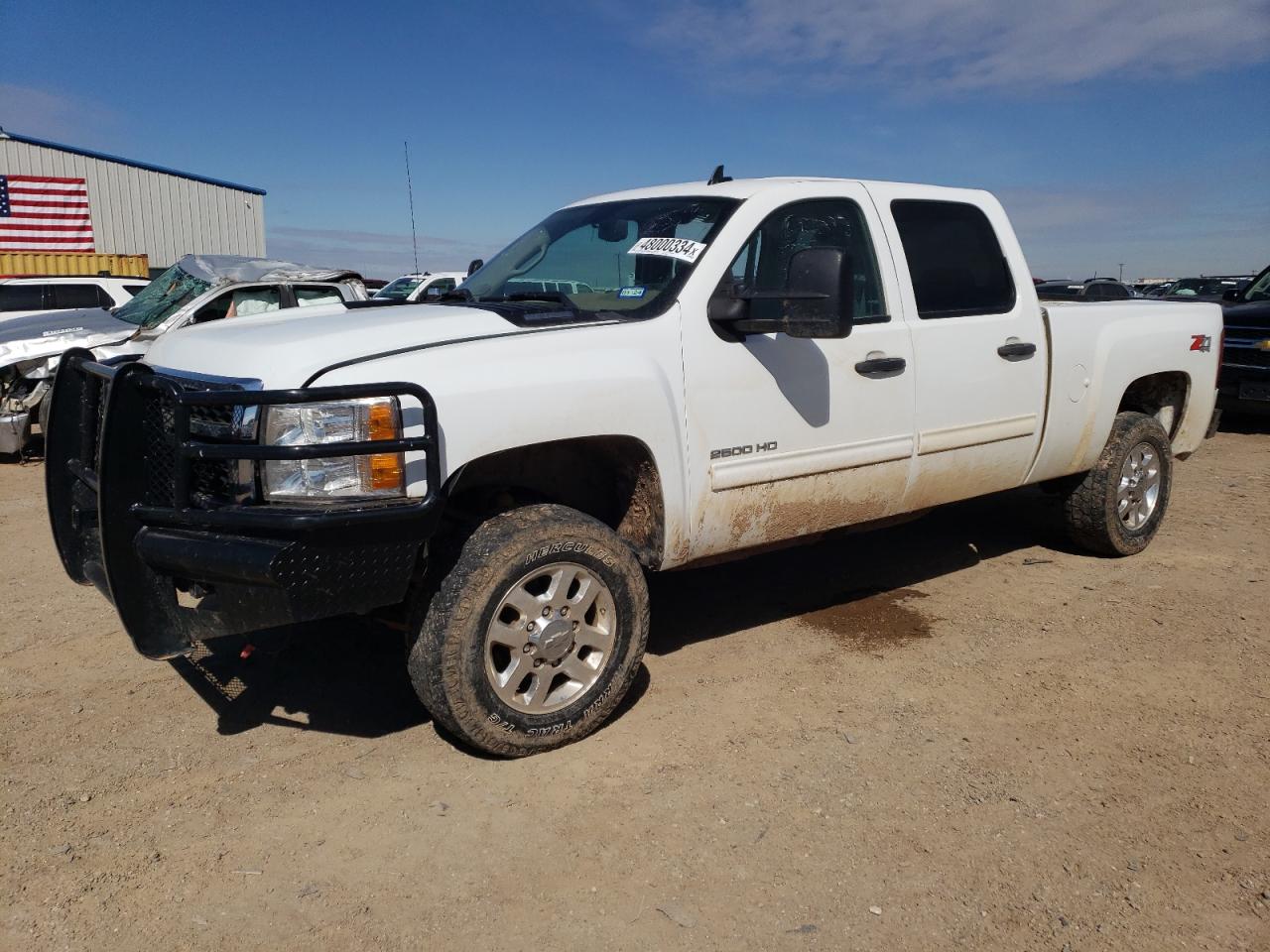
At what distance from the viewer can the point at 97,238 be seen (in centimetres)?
2578

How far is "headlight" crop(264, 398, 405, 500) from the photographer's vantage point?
9.78 feet

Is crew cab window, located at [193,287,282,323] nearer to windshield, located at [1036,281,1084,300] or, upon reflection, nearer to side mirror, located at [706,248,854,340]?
windshield, located at [1036,281,1084,300]

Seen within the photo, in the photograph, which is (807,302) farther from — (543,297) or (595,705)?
(595,705)

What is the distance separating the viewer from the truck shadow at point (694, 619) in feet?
12.7

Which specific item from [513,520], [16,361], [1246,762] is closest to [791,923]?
[513,520]

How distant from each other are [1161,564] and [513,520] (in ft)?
13.9

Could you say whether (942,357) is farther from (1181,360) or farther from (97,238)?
(97,238)

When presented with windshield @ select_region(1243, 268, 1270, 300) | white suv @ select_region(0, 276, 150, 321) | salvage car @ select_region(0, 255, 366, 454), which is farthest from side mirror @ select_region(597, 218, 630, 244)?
windshield @ select_region(1243, 268, 1270, 300)

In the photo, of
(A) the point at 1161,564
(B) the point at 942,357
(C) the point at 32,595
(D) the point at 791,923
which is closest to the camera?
(D) the point at 791,923

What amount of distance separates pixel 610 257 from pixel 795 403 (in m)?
1.00

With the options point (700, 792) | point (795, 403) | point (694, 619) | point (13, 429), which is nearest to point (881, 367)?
point (795, 403)

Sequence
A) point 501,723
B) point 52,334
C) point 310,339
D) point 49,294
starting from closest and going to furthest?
point 310,339, point 501,723, point 52,334, point 49,294

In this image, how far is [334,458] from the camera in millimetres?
3002

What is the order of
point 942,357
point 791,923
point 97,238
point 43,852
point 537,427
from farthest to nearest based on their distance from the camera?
1. point 97,238
2. point 942,357
3. point 537,427
4. point 43,852
5. point 791,923
